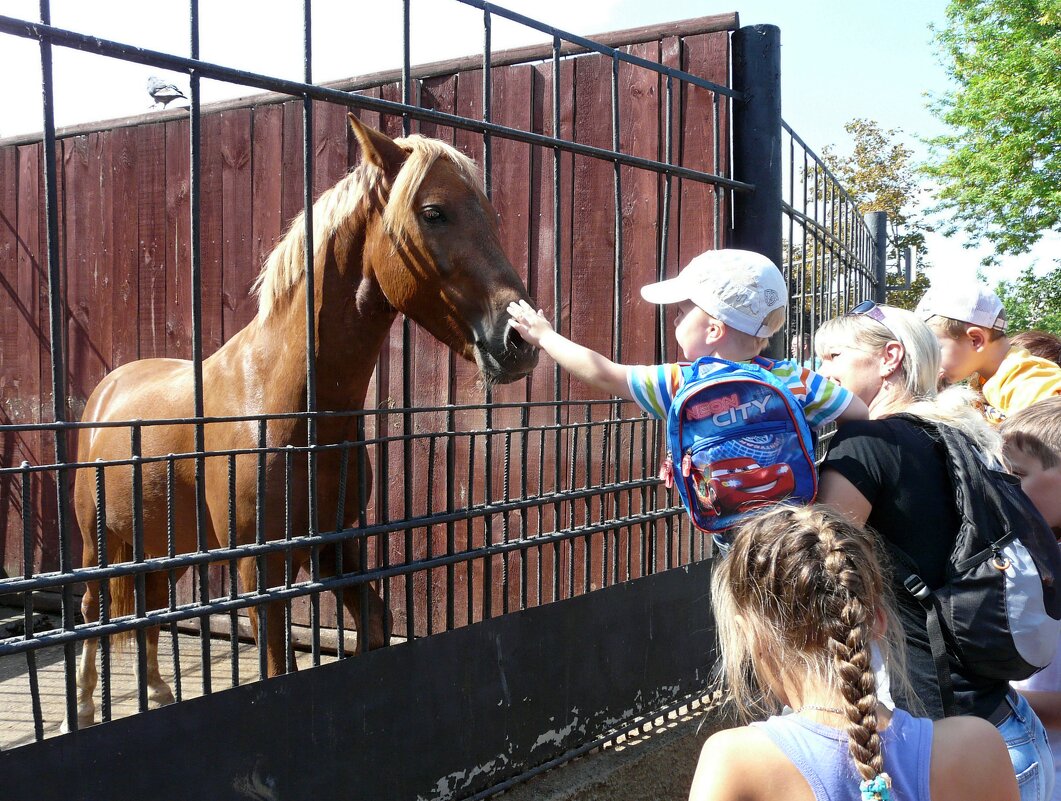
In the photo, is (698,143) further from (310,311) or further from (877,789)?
(877,789)

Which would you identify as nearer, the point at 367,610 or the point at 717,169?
the point at 367,610

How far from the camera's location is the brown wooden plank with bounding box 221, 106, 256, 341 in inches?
212

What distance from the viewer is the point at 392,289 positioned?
283 cm

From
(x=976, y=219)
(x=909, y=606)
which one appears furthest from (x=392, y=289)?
(x=976, y=219)

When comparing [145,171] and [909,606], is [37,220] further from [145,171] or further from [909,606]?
[909,606]

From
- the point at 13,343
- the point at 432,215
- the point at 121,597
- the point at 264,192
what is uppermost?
the point at 264,192

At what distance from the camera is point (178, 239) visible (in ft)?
18.7

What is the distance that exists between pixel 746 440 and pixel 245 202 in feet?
14.9

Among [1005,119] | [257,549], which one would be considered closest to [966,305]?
[257,549]

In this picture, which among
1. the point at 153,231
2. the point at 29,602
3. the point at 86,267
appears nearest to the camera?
the point at 29,602

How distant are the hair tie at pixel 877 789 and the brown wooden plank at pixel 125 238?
578 centimetres

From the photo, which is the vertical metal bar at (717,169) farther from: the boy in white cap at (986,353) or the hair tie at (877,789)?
the hair tie at (877,789)

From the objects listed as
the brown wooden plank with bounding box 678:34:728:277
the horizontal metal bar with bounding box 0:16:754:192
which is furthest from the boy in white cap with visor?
the brown wooden plank with bounding box 678:34:728:277

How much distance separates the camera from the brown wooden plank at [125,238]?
232 inches
